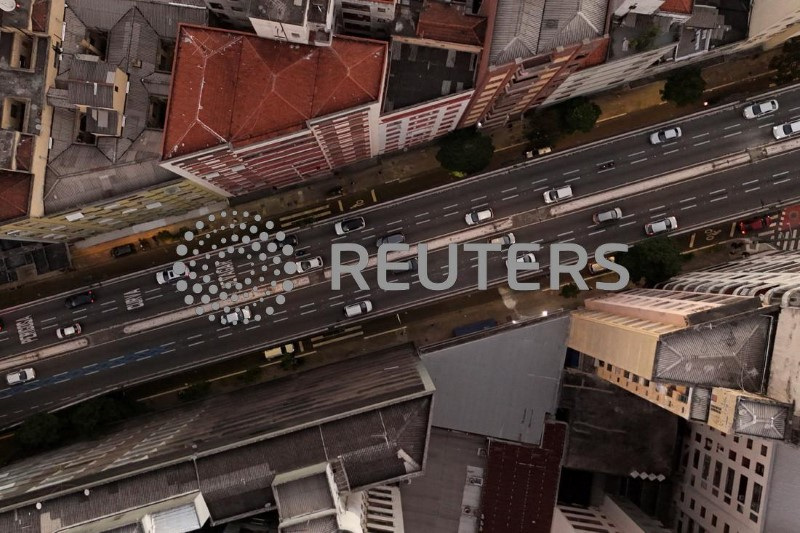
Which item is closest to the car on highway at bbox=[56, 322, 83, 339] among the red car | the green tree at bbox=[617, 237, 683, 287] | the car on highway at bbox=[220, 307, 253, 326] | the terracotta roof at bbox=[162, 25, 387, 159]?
the car on highway at bbox=[220, 307, 253, 326]

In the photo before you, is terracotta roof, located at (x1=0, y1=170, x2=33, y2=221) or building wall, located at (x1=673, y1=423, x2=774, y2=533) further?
terracotta roof, located at (x1=0, y1=170, x2=33, y2=221)

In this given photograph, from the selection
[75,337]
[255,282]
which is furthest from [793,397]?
[75,337]

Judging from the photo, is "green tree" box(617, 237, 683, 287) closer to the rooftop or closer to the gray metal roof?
the gray metal roof

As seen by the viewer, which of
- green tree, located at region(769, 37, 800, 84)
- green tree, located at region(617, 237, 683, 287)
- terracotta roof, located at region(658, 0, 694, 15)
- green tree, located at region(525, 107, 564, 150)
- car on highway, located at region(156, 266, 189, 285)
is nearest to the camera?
terracotta roof, located at region(658, 0, 694, 15)

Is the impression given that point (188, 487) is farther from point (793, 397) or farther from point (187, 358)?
point (793, 397)

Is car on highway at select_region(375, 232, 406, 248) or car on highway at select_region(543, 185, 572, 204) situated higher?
car on highway at select_region(543, 185, 572, 204)

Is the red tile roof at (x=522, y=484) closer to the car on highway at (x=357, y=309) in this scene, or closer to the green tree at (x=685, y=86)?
the car on highway at (x=357, y=309)

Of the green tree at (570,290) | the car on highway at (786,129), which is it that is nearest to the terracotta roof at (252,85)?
the green tree at (570,290)
